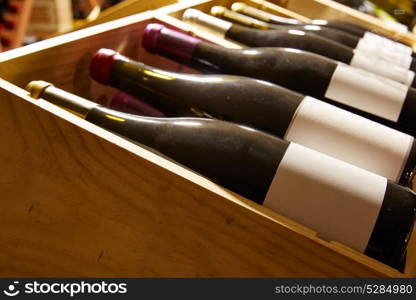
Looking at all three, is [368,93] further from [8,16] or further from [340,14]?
[8,16]

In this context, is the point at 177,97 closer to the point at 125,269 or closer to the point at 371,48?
the point at 125,269

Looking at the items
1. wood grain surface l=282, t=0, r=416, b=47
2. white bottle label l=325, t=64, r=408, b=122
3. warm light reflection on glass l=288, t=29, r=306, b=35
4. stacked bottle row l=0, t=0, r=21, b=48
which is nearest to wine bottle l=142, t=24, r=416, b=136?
white bottle label l=325, t=64, r=408, b=122

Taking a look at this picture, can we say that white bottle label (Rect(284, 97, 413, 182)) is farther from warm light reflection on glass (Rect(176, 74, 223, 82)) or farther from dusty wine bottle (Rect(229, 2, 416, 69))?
dusty wine bottle (Rect(229, 2, 416, 69))

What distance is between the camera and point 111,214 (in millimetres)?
463

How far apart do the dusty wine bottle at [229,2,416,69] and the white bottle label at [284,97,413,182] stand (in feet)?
0.94

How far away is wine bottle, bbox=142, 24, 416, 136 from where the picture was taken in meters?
0.56

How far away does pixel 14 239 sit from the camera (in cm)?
54

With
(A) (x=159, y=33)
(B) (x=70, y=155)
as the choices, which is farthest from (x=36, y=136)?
(A) (x=159, y=33)

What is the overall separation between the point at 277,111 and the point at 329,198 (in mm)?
172

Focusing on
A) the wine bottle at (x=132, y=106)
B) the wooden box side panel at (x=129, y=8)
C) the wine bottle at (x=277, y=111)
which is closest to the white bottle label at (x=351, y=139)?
the wine bottle at (x=277, y=111)

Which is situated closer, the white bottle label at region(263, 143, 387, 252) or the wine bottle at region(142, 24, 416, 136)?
the white bottle label at region(263, 143, 387, 252)

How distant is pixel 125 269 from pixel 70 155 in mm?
148

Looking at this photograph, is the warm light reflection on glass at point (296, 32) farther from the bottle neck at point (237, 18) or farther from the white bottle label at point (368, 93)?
the white bottle label at point (368, 93)

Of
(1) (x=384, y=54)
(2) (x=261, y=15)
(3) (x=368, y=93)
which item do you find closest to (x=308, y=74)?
(3) (x=368, y=93)
